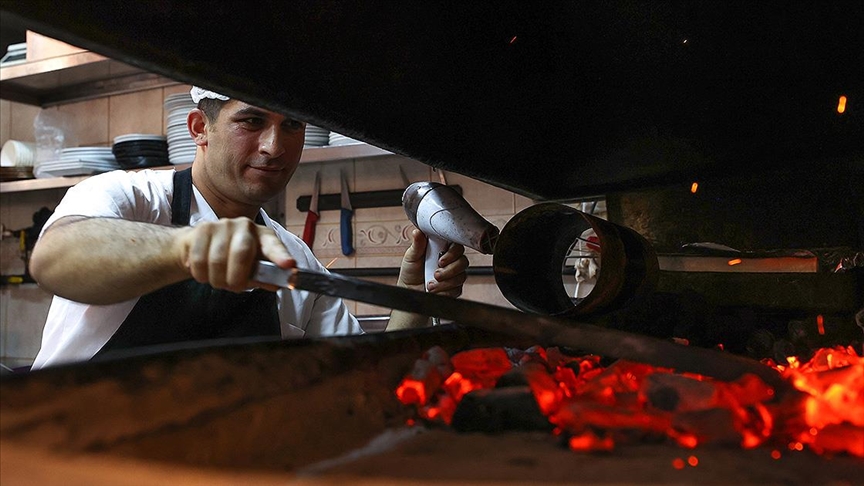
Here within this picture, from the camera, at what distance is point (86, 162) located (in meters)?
2.44

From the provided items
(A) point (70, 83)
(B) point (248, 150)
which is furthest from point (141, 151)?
(B) point (248, 150)

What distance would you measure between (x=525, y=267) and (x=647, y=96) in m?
0.36

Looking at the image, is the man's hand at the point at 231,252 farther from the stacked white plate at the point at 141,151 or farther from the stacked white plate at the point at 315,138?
the stacked white plate at the point at 141,151

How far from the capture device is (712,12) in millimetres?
783

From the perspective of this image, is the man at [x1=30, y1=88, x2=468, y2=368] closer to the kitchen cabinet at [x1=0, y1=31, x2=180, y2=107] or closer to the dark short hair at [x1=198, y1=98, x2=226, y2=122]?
the dark short hair at [x1=198, y1=98, x2=226, y2=122]

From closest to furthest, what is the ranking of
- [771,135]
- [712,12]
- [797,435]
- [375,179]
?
[797,435]
[712,12]
[771,135]
[375,179]

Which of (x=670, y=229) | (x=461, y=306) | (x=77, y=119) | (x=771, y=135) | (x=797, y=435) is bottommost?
(x=797, y=435)

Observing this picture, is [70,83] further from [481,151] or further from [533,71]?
[533,71]

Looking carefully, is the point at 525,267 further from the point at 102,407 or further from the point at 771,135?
the point at 102,407

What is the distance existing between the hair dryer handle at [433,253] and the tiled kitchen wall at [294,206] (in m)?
0.99

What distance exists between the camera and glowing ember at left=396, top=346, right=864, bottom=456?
1.73 feet

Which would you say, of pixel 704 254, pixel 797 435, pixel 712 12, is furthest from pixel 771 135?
pixel 797 435

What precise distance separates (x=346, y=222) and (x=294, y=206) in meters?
0.27

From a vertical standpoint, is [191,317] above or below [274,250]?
below
